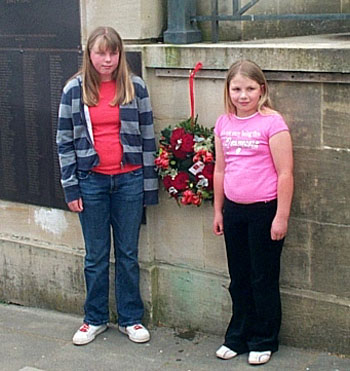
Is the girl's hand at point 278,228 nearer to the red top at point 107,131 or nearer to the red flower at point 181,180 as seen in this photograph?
the red flower at point 181,180

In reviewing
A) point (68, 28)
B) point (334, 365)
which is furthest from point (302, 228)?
point (68, 28)

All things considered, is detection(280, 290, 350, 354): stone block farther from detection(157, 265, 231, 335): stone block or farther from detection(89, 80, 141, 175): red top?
detection(89, 80, 141, 175): red top

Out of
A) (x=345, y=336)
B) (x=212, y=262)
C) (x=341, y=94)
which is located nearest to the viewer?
(x=341, y=94)

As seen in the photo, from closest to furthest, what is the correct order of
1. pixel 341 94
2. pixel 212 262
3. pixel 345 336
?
pixel 341 94 → pixel 345 336 → pixel 212 262

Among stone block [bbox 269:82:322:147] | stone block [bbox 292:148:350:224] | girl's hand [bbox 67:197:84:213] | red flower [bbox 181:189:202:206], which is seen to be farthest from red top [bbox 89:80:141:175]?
stone block [bbox 292:148:350:224]

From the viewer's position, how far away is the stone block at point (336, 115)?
469cm

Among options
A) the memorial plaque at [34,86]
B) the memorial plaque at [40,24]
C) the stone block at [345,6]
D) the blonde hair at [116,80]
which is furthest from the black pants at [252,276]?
the stone block at [345,6]

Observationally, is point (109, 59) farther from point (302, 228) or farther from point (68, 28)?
point (302, 228)

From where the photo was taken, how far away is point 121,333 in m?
5.67

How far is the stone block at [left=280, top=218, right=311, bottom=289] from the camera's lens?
5027mm

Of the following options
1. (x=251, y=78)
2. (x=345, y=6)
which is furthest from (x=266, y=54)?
(x=345, y=6)

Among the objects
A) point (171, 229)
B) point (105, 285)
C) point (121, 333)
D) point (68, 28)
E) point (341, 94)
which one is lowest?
point (121, 333)

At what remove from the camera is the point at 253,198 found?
4.79 m

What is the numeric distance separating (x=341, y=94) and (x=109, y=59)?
1.40 meters
